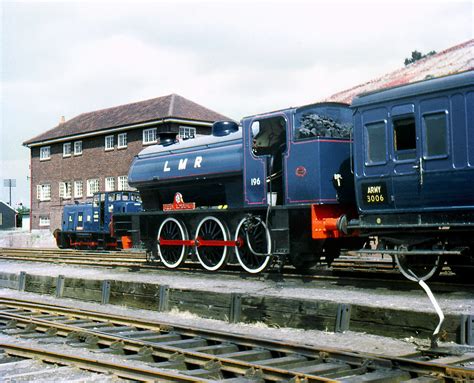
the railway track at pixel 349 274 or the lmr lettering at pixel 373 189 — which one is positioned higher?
the lmr lettering at pixel 373 189

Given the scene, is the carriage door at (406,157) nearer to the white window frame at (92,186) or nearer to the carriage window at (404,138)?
the carriage window at (404,138)

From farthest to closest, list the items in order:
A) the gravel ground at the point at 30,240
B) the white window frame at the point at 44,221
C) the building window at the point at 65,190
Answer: the white window frame at the point at 44,221 < the building window at the point at 65,190 < the gravel ground at the point at 30,240

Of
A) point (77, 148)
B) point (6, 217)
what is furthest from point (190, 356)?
point (6, 217)

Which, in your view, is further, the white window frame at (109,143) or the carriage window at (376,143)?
the white window frame at (109,143)

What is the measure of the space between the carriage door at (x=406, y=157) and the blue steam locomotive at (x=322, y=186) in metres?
0.02

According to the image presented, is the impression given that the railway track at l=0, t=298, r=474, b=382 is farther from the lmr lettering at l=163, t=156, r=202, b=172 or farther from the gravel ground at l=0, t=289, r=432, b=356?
the lmr lettering at l=163, t=156, r=202, b=172

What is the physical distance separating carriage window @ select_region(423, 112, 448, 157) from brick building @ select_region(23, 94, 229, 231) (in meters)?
26.4

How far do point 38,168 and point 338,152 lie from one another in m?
39.7

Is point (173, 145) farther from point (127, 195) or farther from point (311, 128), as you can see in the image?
point (127, 195)

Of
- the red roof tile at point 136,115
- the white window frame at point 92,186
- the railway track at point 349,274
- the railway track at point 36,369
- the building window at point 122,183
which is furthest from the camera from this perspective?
the white window frame at point 92,186

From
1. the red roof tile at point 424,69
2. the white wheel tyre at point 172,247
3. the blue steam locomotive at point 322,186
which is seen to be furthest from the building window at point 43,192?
the white wheel tyre at point 172,247

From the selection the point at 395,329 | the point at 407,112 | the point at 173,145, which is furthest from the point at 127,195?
the point at 395,329

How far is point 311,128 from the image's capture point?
12695 mm

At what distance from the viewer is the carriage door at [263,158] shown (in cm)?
1333
